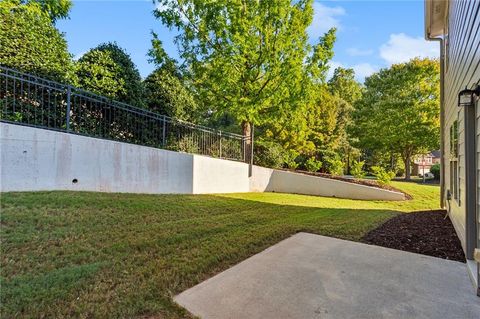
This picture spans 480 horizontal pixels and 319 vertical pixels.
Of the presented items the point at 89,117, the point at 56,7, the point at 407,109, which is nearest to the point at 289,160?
the point at 89,117

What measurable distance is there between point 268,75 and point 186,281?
8.43m

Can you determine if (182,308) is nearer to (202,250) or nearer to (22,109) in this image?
(202,250)

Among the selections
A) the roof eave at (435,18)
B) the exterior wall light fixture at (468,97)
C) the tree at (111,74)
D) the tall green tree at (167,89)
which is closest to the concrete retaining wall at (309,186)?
the tall green tree at (167,89)

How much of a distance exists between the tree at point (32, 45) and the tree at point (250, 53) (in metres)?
4.56

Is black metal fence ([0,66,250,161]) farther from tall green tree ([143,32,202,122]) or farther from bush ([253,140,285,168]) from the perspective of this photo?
bush ([253,140,285,168])

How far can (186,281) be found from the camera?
2.86m

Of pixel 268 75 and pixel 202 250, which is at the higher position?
pixel 268 75

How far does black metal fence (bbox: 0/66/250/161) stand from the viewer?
5238 mm

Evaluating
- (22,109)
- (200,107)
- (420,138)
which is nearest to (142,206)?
(22,109)

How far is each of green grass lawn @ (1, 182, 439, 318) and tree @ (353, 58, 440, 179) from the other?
1593cm

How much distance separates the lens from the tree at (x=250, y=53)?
9.37m

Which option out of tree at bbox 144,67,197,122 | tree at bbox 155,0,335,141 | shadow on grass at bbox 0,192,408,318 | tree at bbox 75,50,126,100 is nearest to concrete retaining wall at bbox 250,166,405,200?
tree at bbox 155,0,335,141

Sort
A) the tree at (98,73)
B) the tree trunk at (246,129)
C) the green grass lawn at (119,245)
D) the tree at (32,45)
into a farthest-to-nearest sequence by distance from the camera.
→ the tree trunk at (246,129) < the tree at (98,73) < the tree at (32,45) < the green grass lawn at (119,245)

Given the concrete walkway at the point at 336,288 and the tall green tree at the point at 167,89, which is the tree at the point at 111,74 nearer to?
the tall green tree at the point at 167,89
